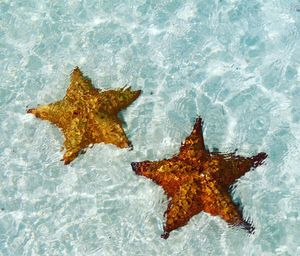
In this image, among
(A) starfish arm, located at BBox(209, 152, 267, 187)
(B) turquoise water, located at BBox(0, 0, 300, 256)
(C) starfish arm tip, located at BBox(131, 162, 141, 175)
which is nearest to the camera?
(A) starfish arm, located at BBox(209, 152, 267, 187)

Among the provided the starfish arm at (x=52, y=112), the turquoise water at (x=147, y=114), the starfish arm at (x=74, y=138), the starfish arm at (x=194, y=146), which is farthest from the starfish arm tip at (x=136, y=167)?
the starfish arm at (x=52, y=112)

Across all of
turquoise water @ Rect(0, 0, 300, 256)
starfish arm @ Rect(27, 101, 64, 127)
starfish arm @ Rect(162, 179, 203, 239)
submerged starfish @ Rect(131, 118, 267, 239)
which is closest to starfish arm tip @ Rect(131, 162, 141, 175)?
submerged starfish @ Rect(131, 118, 267, 239)

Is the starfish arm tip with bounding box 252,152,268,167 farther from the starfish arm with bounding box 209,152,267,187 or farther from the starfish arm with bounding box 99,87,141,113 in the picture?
the starfish arm with bounding box 99,87,141,113

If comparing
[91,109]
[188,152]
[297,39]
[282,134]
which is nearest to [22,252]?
[91,109]

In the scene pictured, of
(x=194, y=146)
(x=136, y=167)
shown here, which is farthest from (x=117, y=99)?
(x=194, y=146)

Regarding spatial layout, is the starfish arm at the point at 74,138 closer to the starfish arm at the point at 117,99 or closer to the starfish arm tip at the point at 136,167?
the starfish arm at the point at 117,99

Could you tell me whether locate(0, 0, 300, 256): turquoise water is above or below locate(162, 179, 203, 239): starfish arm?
above

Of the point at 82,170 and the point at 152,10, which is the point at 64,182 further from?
the point at 152,10
